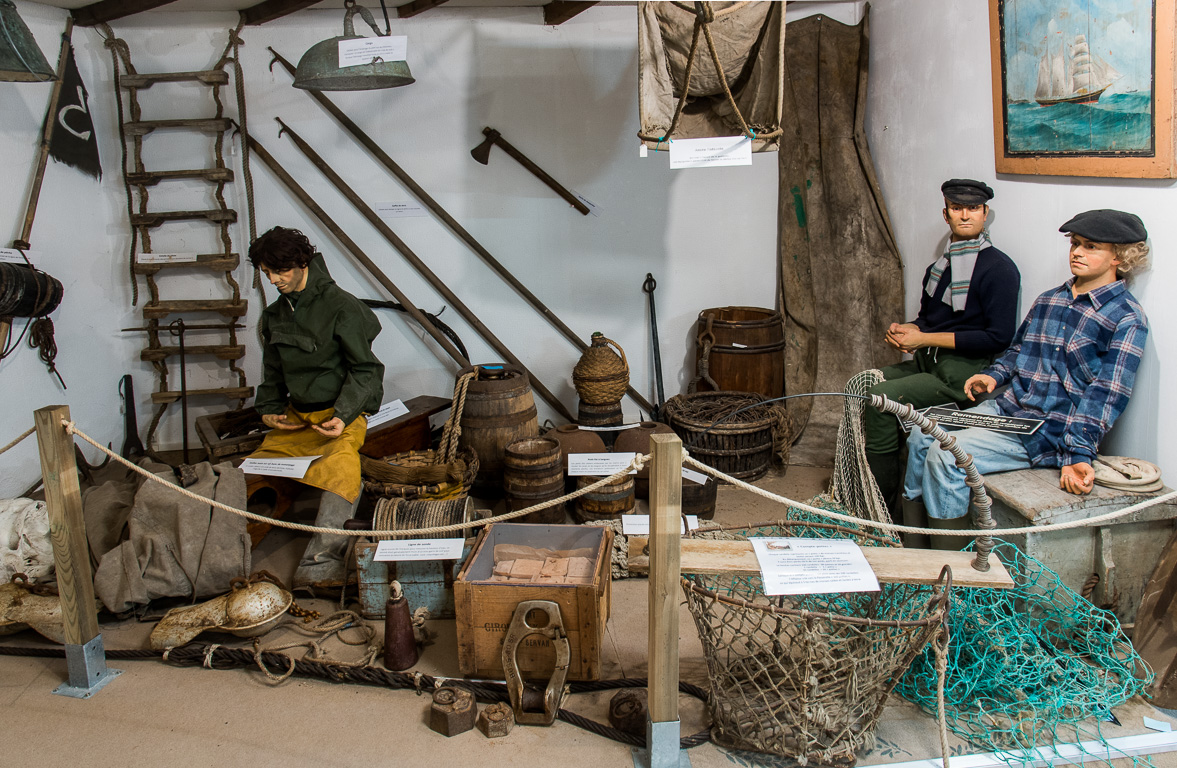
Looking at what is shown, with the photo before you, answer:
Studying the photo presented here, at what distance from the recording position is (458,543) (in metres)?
2.88

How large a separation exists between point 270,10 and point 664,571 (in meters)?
3.86

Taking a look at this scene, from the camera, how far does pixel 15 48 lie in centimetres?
289

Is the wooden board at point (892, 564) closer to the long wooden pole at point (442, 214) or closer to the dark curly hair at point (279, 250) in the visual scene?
the dark curly hair at point (279, 250)

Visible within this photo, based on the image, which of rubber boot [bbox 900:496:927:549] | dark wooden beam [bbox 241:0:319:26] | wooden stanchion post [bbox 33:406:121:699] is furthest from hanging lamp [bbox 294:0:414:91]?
rubber boot [bbox 900:496:927:549]

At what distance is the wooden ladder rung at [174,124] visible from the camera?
4508 mm

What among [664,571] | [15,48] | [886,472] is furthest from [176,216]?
[886,472]

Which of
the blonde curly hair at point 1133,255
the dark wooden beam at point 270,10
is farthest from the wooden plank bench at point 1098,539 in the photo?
the dark wooden beam at point 270,10

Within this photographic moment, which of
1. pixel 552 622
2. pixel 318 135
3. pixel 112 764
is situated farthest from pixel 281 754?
pixel 318 135

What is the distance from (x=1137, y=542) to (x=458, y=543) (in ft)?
7.21

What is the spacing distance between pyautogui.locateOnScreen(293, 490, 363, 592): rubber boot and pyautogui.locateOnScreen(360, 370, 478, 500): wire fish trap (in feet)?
0.44

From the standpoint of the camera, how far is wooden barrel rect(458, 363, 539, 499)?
3.84 meters

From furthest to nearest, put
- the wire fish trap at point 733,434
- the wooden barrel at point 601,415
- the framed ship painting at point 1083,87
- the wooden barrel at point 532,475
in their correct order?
the wooden barrel at point 601,415
the wire fish trap at point 733,434
the wooden barrel at point 532,475
the framed ship painting at point 1083,87

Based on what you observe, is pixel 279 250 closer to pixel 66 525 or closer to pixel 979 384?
pixel 66 525

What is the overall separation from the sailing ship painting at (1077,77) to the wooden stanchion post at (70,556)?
11.1 feet
